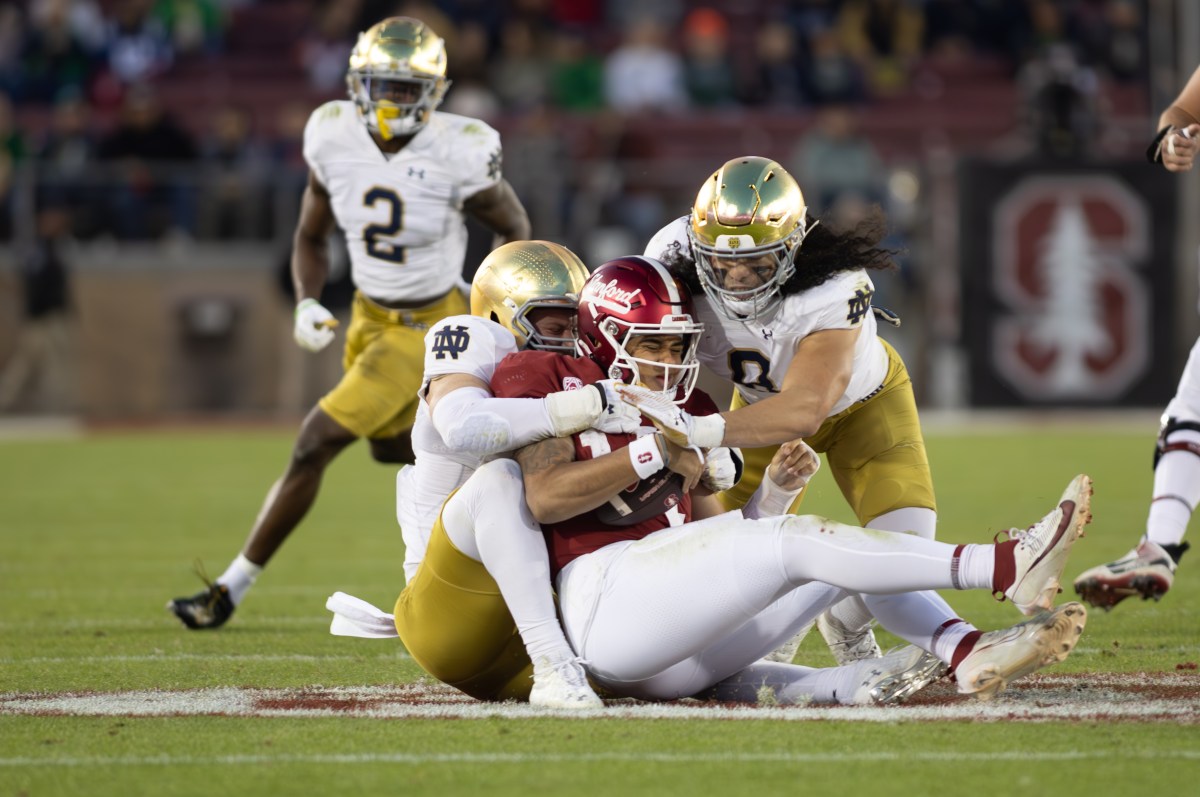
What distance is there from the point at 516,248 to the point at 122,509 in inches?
208

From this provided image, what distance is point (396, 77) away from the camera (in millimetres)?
6355

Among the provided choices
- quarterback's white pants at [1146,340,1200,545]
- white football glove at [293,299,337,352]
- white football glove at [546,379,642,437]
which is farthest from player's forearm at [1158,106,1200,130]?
white football glove at [293,299,337,352]

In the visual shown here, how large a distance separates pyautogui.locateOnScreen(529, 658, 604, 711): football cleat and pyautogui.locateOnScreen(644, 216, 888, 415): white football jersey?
0.92 metres

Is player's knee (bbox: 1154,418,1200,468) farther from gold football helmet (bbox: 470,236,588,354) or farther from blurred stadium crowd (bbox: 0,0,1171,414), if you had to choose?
blurred stadium crowd (bbox: 0,0,1171,414)

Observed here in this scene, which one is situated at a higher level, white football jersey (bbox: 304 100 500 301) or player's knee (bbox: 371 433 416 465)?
white football jersey (bbox: 304 100 500 301)

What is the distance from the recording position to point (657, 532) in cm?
416

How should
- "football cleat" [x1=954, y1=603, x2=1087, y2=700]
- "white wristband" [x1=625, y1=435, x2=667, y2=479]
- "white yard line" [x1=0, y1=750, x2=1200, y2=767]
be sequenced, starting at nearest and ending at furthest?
"white yard line" [x1=0, y1=750, x2=1200, y2=767], "football cleat" [x1=954, y1=603, x2=1087, y2=700], "white wristband" [x1=625, y1=435, x2=667, y2=479]

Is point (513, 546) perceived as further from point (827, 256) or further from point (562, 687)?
point (827, 256)

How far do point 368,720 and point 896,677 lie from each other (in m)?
1.22

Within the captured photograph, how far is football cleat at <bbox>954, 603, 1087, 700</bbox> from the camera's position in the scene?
3926 millimetres

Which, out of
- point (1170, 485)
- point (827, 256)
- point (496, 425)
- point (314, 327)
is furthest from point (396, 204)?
point (1170, 485)

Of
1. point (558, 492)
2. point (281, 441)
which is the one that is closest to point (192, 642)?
point (558, 492)

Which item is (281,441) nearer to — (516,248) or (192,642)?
(192,642)

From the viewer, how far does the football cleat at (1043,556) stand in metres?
3.95
